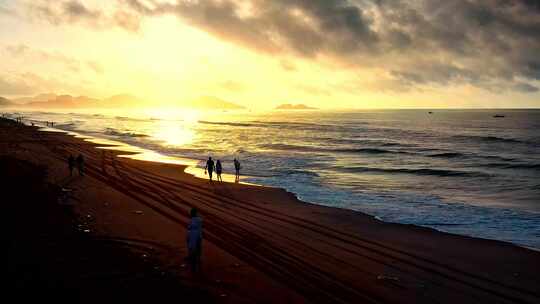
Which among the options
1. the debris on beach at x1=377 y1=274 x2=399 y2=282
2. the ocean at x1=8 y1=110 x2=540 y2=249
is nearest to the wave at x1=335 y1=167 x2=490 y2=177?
the ocean at x1=8 y1=110 x2=540 y2=249

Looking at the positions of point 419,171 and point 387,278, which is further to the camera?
point 419,171

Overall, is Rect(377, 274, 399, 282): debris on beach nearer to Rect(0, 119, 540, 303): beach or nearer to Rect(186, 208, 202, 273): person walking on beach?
Rect(0, 119, 540, 303): beach

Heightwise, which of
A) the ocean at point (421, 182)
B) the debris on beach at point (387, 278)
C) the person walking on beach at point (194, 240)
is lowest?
the debris on beach at point (387, 278)

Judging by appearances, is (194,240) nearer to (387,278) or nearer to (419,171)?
(387,278)

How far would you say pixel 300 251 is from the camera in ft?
44.8

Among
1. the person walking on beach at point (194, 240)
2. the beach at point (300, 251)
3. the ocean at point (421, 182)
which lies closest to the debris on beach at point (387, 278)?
the beach at point (300, 251)

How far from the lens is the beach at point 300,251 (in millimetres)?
10656

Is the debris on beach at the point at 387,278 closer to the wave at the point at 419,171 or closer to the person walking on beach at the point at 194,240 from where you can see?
the person walking on beach at the point at 194,240

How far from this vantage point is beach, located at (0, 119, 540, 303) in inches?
420

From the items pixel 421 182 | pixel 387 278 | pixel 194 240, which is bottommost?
pixel 387 278

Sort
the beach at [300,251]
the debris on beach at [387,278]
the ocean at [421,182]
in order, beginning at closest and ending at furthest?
the beach at [300,251] < the debris on beach at [387,278] < the ocean at [421,182]

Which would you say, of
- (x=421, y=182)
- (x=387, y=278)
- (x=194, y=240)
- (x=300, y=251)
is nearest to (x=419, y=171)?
(x=421, y=182)

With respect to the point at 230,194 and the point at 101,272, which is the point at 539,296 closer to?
the point at 101,272

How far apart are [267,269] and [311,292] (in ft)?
5.67
